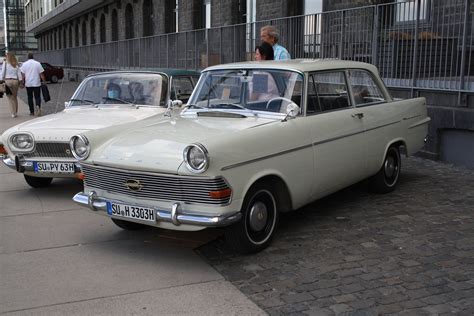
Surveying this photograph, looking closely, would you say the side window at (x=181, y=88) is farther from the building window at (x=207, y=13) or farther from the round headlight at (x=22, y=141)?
the building window at (x=207, y=13)

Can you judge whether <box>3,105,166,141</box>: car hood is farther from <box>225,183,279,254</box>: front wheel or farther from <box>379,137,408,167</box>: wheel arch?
<box>379,137,408,167</box>: wheel arch

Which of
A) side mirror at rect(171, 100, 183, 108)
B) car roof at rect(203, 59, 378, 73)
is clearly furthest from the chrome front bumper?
side mirror at rect(171, 100, 183, 108)

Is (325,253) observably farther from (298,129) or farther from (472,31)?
(472,31)

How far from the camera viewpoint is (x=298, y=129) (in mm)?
4824

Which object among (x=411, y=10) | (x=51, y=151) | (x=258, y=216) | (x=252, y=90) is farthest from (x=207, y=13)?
(x=258, y=216)

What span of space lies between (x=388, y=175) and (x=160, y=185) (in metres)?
3.21

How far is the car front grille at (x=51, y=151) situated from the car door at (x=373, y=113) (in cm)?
326

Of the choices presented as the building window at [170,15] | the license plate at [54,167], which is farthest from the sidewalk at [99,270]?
the building window at [170,15]

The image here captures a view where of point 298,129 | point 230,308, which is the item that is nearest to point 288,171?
point 298,129

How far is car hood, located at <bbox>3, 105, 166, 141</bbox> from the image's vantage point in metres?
6.34

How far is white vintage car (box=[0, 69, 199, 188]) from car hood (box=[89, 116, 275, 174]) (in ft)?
4.47

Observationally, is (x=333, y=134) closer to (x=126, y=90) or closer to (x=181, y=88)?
(x=181, y=88)

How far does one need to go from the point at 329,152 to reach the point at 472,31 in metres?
3.84

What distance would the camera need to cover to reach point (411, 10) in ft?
28.3
